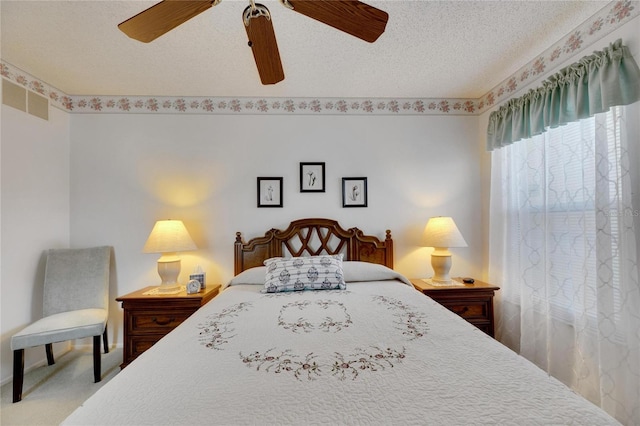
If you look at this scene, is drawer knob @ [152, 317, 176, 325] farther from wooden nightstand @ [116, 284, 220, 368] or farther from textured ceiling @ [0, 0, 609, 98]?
textured ceiling @ [0, 0, 609, 98]

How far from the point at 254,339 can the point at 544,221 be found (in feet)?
7.19

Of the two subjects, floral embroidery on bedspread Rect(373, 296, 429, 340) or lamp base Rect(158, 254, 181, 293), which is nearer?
floral embroidery on bedspread Rect(373, 296, 429, 340)

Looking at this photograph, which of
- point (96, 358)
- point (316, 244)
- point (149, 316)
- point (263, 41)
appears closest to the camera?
point (263, 41)

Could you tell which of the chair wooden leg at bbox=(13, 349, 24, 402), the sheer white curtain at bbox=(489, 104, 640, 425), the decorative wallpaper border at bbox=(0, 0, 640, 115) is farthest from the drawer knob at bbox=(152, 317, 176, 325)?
the sheer white curtain at bbox=(489, 104, 640, 425)

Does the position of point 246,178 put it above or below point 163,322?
above

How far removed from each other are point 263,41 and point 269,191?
1.58 meters

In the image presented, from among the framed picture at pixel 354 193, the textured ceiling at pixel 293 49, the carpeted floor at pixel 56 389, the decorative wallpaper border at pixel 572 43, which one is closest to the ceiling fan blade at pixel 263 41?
the textured ceiling at pixel 293 49

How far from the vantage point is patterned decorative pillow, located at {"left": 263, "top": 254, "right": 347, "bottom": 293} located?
82.1 inches

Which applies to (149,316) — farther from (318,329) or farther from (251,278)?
(318,329)

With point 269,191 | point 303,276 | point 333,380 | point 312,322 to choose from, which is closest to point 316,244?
point 303,276

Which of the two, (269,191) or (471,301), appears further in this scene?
(269,191)

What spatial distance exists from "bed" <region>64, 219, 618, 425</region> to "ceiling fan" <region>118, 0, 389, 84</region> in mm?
1389

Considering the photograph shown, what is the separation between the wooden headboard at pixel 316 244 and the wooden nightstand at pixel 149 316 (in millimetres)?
618

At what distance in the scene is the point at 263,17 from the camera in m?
1.14
